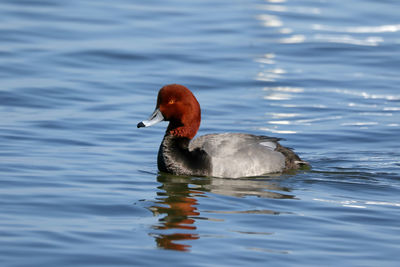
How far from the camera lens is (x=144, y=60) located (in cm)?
1648

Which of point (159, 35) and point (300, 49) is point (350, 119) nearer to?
point (300, 49)

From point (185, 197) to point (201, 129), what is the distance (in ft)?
12.0

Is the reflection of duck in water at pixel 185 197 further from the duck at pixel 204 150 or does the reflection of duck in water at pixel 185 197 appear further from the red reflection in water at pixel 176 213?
the duck at pixel 204 150

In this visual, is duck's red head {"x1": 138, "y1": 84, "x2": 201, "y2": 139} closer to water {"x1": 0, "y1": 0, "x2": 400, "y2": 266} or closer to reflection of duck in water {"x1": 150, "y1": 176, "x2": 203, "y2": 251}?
water {"x1": 0, "y1": 0, "x2": 400, "y2": 266}

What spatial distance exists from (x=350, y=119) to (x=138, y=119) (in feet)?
10.9

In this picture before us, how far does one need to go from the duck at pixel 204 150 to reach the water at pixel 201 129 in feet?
0.65

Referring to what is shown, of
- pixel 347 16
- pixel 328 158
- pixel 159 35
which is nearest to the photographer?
pixel 328 158

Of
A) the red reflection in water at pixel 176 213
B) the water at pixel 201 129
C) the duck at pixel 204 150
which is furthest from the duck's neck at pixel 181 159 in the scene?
the red reflection in water at pixel 176 213

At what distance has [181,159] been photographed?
969cm

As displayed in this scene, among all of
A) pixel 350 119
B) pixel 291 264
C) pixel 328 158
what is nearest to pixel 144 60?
pixel 350 119

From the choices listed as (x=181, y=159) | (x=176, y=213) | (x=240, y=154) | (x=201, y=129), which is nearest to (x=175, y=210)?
(x=176, y=213)

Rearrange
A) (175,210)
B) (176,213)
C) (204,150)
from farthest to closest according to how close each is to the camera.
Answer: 1. (204,150)
2. (175,210)
3. (176,213)

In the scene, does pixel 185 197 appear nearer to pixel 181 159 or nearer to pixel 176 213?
pixel 176 213

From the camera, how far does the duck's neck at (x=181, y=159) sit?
9602 mm
